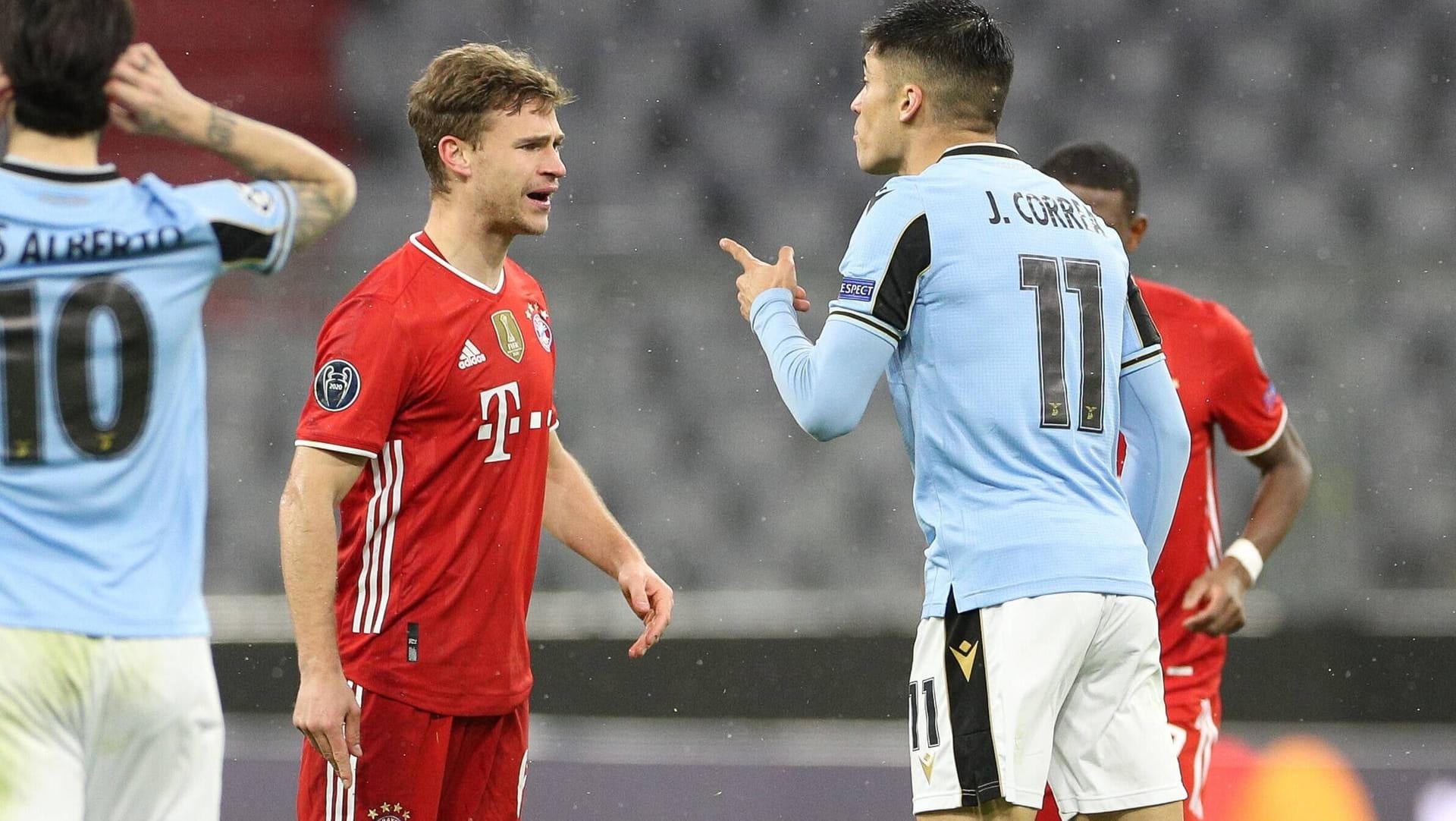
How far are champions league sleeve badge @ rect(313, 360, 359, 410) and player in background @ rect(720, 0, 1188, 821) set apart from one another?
779 mm

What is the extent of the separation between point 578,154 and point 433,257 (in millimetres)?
4359

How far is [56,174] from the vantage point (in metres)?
2.20

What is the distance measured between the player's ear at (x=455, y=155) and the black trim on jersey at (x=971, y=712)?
137 centimetres

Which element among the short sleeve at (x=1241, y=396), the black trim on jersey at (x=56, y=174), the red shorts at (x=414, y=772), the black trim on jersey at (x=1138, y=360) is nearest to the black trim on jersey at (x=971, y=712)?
the black trim on jersey at (x=1138, y=360)

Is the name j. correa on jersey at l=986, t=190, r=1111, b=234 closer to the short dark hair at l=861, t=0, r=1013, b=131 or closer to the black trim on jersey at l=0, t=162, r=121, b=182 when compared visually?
the short dark hair at l=861, t=0, r=1013, b=131

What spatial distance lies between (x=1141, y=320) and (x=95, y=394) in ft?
5.82

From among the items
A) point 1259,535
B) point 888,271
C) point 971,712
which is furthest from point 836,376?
point 1259,535

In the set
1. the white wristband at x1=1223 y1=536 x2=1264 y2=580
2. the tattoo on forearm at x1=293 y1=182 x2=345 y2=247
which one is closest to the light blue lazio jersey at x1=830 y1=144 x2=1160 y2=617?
the tattoo on forearm at x1=293 y1=182 x2=345 y2=247

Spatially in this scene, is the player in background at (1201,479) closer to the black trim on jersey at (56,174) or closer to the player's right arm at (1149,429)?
the player's right arm at (1149,429)

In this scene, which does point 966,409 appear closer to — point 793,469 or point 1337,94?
point 793,469

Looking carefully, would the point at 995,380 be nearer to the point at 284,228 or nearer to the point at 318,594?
the point at 284,228

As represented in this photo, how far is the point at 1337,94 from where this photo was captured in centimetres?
726

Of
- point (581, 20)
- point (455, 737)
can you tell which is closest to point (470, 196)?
point (455, 737)

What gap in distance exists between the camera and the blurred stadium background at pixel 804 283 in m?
6.45
